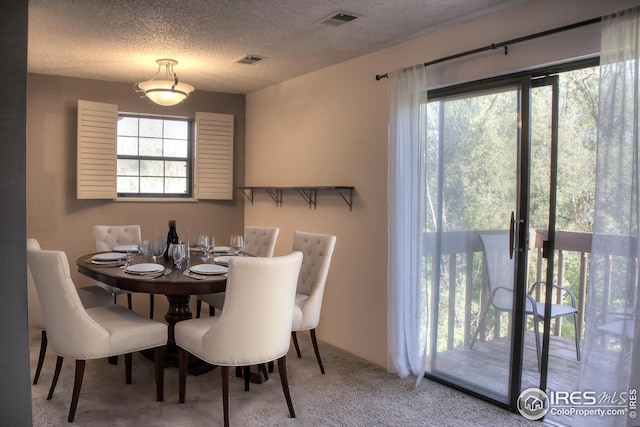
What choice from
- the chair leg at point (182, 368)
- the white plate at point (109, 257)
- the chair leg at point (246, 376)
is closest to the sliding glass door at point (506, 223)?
the chair leg at point (246, 376)

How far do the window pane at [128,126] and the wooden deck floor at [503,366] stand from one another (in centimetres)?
393

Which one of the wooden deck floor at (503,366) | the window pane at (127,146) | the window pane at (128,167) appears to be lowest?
the wooden deck floor at (503,366)

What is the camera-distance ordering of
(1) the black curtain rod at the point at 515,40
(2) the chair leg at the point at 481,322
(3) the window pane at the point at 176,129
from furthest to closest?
(3) the window pane at the point at 176,129 → (2) the chair leg at the point at 481,322 → (1) the black curtain rod at the point at 515,40

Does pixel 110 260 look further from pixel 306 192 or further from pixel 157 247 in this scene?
pixel 306 192

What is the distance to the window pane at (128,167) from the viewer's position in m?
5.27

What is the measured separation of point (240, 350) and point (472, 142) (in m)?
1.98

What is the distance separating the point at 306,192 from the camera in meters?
4.68

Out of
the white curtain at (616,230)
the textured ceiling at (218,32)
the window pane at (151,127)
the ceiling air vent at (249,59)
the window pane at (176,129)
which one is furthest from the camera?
the window pane at (176,129)

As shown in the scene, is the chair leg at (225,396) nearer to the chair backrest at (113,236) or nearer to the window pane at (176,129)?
the chair backrest at (113,236)

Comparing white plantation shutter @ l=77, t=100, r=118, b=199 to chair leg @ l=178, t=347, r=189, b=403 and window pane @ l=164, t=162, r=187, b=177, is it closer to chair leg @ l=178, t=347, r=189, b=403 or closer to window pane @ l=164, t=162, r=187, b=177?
window pane @ l=164, t=162, r=187, b=177

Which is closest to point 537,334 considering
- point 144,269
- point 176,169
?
point 144,269

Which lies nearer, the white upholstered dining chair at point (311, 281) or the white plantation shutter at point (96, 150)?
the white upholstered dining chair at point (311, 281)

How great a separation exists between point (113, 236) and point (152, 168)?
1094 millimetres

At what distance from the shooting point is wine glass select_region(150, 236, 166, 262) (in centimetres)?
366
